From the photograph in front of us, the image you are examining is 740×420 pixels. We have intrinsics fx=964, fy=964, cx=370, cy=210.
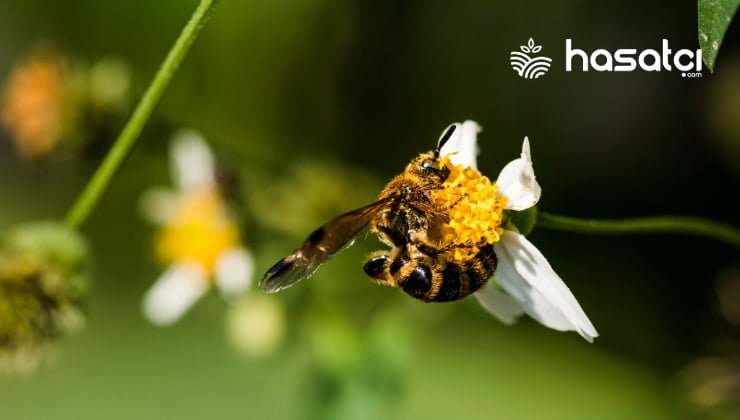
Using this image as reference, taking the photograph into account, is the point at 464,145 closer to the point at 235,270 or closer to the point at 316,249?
the point at 316,249

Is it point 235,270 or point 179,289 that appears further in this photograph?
point 179,289

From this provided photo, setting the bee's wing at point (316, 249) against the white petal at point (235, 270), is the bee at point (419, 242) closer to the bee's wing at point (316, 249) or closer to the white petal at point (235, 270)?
the bee's wing at point (316, 249)

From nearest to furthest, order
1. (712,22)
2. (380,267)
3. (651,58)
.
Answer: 1. (712,22)
2. (380,267)
3. (651,58)

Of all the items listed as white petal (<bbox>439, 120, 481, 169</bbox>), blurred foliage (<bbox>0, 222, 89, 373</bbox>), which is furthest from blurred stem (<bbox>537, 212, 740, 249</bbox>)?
blurred foliage (<bbox>0, 222, 89, 373</bbox>)

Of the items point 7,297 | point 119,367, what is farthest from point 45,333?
point 119,367

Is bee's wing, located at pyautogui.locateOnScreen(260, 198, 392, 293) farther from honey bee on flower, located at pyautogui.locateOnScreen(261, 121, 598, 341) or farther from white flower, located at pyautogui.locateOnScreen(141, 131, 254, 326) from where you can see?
white flower, located at pyautogui.locateOnScreen(141, 131, 254, 326)

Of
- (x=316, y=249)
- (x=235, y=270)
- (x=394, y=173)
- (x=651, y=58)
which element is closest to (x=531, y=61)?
(x=651, y=58)
